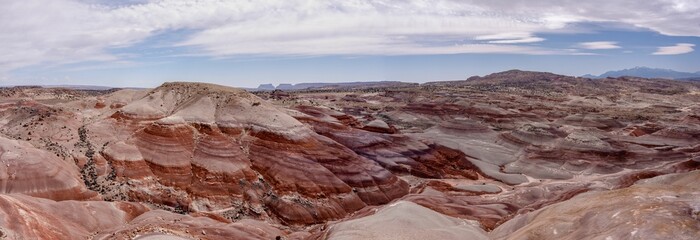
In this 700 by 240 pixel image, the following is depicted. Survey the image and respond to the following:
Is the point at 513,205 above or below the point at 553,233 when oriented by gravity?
below

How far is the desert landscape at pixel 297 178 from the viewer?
2373 centimetres

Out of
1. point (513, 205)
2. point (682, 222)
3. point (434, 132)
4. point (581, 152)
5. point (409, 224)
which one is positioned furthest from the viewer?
point (434, 132)

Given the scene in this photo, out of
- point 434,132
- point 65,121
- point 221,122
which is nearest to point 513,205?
point 221,122

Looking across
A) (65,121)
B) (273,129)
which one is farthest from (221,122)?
(65,121)

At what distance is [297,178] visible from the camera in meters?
44.4

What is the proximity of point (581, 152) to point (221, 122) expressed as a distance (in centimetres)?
5448

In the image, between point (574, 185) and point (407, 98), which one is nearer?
point (574, 185)

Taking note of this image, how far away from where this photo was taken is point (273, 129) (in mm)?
49562

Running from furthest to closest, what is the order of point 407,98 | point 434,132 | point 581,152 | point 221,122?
point 407,98, point 434,132, point 581,152, point 221,122

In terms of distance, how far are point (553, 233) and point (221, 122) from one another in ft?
121

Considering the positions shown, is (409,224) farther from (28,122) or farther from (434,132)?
(434,132)

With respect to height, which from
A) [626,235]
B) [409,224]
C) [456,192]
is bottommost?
[456,192]

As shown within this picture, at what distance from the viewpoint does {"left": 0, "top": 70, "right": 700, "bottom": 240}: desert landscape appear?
2373 centimetres

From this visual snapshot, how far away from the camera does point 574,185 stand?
171 feet
